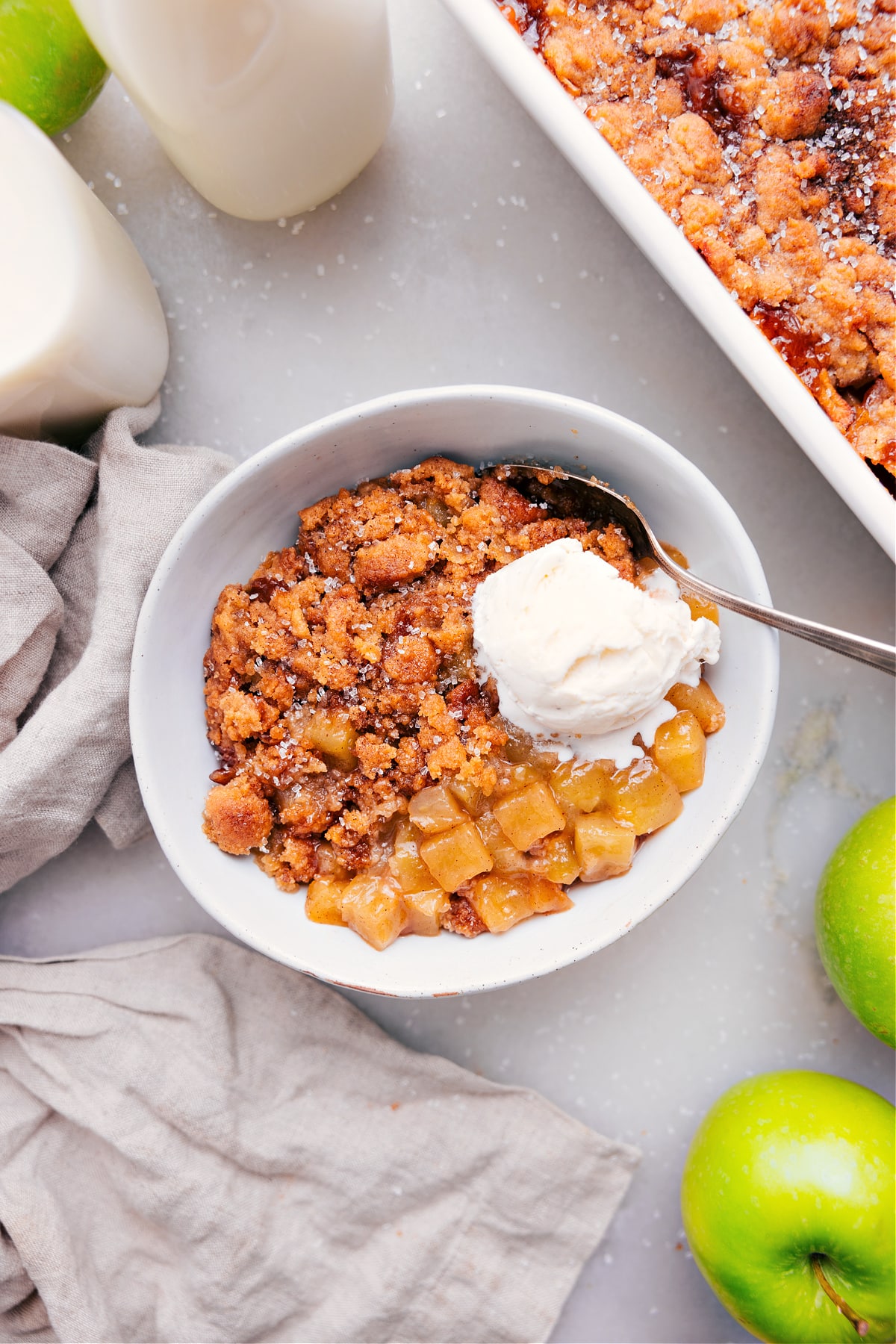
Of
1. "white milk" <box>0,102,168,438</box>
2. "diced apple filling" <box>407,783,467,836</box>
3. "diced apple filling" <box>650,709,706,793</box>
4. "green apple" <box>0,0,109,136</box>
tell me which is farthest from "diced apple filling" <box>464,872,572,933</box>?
"green apple" <box>0,0,109,136</box>

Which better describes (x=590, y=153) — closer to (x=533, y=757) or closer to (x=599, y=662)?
(x=599, y=662)

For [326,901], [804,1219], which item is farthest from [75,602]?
[804,1219]

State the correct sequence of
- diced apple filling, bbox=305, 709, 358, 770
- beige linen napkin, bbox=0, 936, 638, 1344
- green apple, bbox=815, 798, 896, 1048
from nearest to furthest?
1. diced apple filling, bbox=305, 709, 358, 770
2. green apple, bbox=815, 798, 896, 1048
3. beige linen napkin, bbox=0, 936, 638, 1344

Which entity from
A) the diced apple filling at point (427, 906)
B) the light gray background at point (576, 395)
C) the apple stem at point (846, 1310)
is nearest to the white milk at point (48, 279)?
the light gray background at point (576, 395)

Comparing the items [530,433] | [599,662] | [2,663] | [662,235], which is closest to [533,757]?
[599,662]

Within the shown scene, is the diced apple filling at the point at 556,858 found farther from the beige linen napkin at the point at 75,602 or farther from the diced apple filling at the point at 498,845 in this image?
the beige linen napkin at the point at 75,602

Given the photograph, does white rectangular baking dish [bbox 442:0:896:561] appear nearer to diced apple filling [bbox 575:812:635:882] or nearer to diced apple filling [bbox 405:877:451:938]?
diced apple filling [bbox 575:812:635:882]

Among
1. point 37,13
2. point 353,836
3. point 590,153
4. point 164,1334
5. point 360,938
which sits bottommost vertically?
point 164,1334

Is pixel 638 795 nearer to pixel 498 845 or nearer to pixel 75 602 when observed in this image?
pixel 498 845
